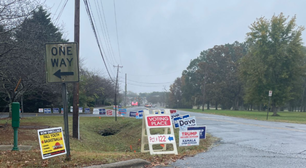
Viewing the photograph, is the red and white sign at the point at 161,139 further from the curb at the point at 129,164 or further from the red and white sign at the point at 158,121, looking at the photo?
the curb at the point at 129,164

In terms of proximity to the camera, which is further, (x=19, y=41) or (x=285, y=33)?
(x=285, y=33)

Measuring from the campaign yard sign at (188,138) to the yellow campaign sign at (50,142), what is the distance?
4.08m

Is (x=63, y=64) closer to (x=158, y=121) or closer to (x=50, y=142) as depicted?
(x=50, y=142)

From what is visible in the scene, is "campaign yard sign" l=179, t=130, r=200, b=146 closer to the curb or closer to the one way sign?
the curb

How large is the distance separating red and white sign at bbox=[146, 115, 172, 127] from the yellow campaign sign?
116 inches

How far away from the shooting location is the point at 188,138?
30.3ft

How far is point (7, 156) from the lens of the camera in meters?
7.21

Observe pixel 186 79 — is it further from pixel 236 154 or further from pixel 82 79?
pixel 236 154

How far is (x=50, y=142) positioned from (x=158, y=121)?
11.6 ft

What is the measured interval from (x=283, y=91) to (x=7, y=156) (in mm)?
41726

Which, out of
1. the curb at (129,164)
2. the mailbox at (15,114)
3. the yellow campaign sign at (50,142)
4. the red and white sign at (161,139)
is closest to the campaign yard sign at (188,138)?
the red and white sign at (161,139)

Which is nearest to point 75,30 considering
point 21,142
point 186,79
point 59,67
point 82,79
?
point 21,142

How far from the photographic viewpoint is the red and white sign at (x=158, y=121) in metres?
8.66

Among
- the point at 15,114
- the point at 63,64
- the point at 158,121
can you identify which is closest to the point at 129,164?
the point at 158,121
